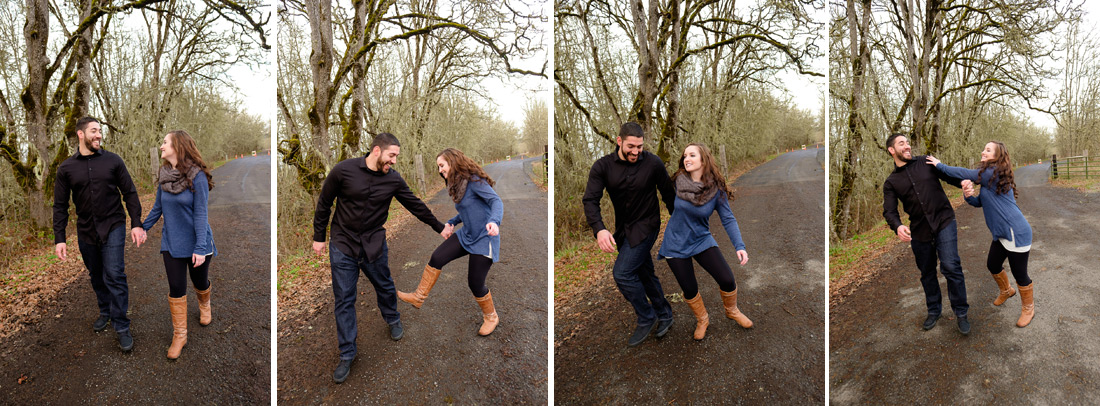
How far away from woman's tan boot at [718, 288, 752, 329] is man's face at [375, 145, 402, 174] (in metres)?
2.07

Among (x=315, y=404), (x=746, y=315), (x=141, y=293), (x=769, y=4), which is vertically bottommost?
(x=315, y=404)

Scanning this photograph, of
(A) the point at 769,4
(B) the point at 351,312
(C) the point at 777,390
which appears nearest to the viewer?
(B) the point at 351,312

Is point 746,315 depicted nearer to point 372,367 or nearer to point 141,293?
point 372,367

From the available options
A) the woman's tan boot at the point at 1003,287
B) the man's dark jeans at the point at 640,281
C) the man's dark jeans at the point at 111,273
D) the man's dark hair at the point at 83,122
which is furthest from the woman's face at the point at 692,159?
the man's dark hair at the point at 83,122

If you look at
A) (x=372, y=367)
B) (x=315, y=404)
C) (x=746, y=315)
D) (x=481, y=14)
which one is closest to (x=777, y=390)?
(x=746, y=315)

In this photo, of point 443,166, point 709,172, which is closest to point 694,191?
point 709,172

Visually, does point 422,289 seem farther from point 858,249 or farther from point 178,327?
point 858,249

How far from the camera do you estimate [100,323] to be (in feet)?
8.14

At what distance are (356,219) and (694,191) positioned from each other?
1886 mm

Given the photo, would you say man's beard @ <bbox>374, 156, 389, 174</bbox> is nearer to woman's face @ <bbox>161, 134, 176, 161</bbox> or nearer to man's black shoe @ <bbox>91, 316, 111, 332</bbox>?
woman's face @ <bbox>161, 134, 176, 161</bbox>

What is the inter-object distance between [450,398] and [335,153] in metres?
1.55

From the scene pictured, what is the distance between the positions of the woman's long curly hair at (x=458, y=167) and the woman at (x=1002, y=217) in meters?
2.80

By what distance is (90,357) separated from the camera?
7.98 feet

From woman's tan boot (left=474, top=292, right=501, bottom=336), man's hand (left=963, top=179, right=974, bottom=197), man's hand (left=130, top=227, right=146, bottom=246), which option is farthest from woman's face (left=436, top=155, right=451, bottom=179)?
man's hand (left=963, top=179, right=974, bottom=197)
